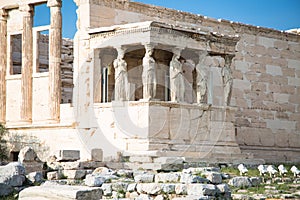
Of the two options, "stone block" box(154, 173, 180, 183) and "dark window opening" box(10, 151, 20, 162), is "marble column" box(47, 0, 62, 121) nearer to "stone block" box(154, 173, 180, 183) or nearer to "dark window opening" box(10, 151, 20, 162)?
"dark window opening" box(10, 151, 20, 162)

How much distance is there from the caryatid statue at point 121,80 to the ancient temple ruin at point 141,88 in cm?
3

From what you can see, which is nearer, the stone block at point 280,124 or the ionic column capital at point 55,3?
the ionic column capital at point 55,3

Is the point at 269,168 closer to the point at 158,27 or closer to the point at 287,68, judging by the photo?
the point at 158,27

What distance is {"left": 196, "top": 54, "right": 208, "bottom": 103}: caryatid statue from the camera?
20500 millimetres

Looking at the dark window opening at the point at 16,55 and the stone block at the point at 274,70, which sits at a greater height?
the dark window opening at the point at 16,55

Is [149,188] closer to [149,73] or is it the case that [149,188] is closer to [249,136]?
[149,73]

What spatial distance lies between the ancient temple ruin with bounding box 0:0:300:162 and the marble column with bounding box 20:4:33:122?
0.10ft

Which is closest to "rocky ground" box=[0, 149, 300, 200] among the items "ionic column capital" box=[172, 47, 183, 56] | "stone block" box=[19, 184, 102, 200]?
"stone block" box=[19, 184, 102, 200]

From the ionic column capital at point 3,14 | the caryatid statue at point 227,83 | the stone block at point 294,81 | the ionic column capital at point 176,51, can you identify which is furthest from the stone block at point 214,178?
the stone block at point 294,81

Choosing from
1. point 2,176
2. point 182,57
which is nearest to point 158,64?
point 182,57

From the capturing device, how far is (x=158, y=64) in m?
21.1

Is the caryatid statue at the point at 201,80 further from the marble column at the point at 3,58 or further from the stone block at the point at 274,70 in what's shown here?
the marble column at the point at 3,58

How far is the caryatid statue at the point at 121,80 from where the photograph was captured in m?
19.4

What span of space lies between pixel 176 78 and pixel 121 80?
139cm
